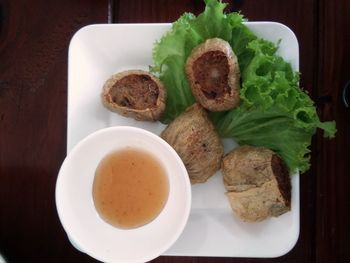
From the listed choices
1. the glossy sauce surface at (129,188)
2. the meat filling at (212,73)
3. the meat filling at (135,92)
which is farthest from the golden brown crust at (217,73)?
the glossy sauce surface at (129,188)

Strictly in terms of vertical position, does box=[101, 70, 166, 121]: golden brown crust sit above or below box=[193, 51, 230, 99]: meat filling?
below

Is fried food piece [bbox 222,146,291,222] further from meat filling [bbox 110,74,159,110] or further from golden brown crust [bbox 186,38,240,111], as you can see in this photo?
meat filling [bbox 110,74,159,110]

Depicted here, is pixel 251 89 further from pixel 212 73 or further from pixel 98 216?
pixel 98 216

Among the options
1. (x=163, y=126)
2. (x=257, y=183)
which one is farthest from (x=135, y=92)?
(x=257, y=183)

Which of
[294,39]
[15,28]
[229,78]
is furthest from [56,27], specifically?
[294,39]

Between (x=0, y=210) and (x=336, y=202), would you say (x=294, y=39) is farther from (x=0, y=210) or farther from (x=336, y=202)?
(x=0, y=210)

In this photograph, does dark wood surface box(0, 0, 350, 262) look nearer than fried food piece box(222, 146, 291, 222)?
No

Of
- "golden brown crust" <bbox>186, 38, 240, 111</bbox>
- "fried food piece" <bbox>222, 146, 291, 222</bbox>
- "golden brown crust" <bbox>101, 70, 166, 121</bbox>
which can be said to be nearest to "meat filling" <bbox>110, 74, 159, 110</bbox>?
"golden brown crust" <bbox>101, 70, 166, 121</bbox>
